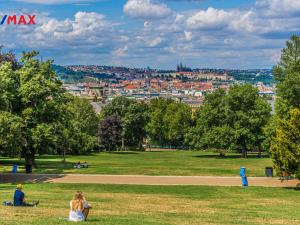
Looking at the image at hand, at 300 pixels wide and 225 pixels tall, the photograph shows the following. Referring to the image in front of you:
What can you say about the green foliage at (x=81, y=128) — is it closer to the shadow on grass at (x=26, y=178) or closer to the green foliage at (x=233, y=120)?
the green foliage at (x=233, y=120)

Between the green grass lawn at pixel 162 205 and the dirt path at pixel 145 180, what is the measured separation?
2469mm

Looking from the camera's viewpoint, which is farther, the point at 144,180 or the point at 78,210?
the point at 144,180

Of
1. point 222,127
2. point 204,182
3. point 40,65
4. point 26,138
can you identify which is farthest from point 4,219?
point 222,127

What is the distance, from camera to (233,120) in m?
81.5

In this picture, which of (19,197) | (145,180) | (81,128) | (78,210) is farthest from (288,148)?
(81,128)

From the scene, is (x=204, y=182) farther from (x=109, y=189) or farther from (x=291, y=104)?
(x=291, y=104)

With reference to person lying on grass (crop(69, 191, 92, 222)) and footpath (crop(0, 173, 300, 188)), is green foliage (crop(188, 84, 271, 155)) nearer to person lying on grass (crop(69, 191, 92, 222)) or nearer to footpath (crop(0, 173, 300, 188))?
footpath (crop(0, 173, 300, 188))

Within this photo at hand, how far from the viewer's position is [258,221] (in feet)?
73.8

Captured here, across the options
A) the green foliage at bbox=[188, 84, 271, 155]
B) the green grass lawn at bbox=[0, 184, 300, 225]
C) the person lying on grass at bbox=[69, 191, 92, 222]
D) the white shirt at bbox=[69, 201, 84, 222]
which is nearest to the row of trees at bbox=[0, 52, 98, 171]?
the green grass lawn at bbox=[0, 184, 300, 225]

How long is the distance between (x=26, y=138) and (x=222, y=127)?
3946 cm

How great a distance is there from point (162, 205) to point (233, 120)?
54.6 m

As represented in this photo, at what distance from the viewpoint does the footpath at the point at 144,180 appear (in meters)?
39.0

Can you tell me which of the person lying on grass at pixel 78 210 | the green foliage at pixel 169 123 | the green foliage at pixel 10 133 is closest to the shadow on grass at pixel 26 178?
the green foliage at pixel 10 133

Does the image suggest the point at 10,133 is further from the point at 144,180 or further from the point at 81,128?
the point at 81,128
